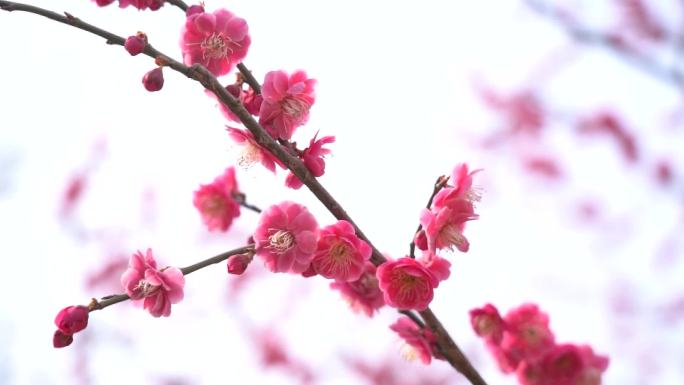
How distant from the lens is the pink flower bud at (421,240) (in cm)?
173

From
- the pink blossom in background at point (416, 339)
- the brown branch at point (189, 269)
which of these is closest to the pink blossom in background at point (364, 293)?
the pink blossom in background at point (416, 339)

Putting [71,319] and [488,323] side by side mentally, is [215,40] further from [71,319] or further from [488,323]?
[488,323]

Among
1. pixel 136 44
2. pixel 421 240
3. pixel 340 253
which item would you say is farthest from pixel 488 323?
pixel 136 44

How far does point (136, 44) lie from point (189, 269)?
0.47 meters

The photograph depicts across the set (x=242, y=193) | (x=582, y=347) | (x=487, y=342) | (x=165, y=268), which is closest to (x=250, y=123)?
(x=165, y=268)

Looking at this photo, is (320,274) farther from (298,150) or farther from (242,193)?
(242,193)

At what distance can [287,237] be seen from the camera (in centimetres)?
166

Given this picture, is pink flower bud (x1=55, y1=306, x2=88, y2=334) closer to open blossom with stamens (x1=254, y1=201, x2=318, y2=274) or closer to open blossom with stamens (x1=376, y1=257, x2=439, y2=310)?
open blossom with stamens (x1=254, y1=201, x2=318, y2=274)

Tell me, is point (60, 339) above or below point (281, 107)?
below

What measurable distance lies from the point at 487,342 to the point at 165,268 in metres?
1.10

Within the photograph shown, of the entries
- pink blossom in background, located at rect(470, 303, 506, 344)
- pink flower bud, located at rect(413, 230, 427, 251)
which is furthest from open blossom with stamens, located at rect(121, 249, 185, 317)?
pink blossom in background, located at rect(470, 303, 506, 344)

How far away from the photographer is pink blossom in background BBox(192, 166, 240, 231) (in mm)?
2305

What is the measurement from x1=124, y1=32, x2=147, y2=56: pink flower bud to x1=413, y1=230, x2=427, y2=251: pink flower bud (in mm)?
719

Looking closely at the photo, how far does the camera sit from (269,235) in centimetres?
170
